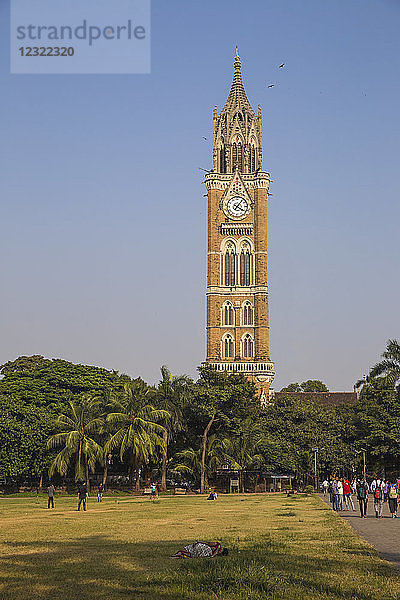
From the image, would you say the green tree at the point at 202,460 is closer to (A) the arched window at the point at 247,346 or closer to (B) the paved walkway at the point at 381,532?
(B) the paved walkway at the point at 381,532

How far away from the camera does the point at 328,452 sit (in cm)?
5981

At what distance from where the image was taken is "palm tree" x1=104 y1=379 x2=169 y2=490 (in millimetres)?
49094

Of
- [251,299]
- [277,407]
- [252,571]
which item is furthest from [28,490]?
[251,299]

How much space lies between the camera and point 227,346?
101625 mm

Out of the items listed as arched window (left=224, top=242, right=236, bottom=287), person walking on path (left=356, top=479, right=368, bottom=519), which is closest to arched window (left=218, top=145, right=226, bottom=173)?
arched window (left=224, top=242, right=236, bottom=287)

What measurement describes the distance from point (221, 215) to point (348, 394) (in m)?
32.0

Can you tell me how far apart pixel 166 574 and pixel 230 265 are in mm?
93176

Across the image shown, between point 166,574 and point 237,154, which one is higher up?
point 237,154

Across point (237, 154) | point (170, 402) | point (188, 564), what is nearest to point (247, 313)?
point (237, 154)

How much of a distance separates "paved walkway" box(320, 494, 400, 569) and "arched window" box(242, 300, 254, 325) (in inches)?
2799

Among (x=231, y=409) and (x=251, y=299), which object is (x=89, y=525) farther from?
(x=251, y=299)

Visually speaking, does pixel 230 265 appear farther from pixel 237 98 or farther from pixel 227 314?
pixel 237 98

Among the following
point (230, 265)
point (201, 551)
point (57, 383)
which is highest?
point (230, 265)

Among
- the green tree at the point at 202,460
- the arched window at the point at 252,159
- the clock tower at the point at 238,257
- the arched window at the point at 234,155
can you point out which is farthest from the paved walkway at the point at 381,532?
the arched window at the point at 252,159
